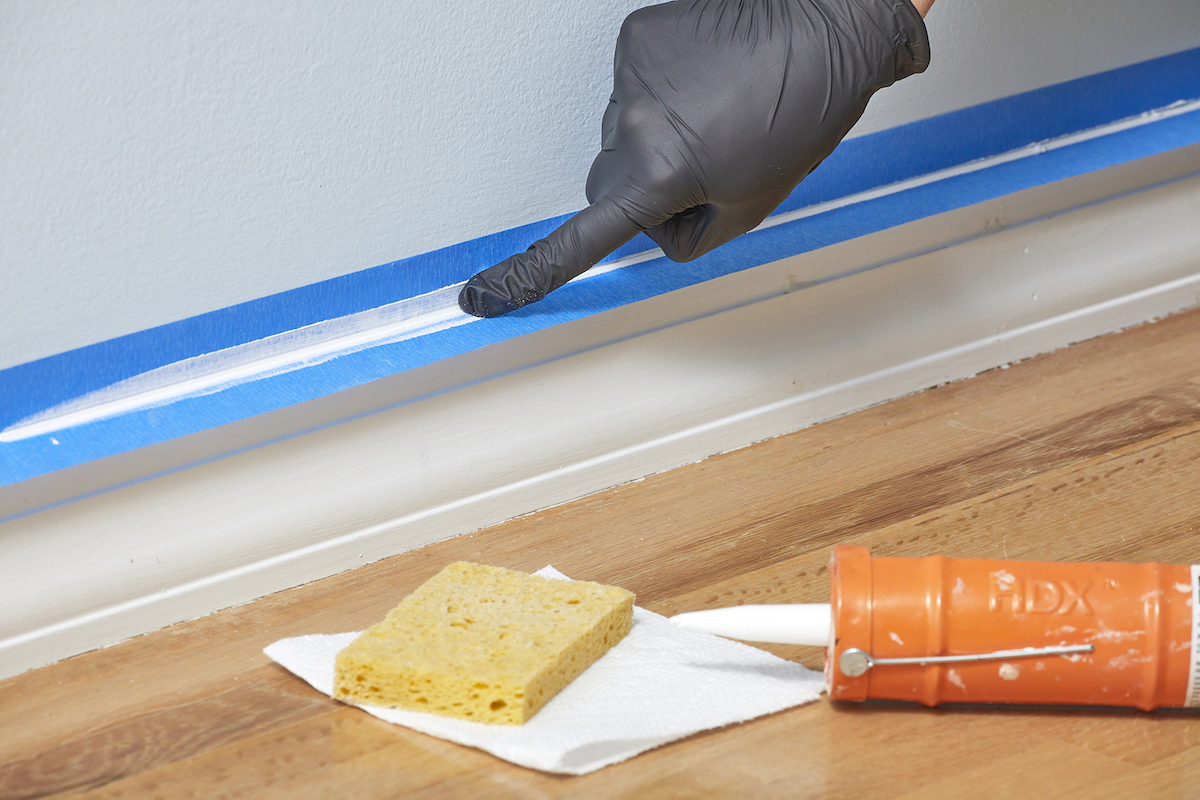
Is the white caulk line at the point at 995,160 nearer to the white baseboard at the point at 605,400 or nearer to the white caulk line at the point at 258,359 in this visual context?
the white baseboard at the point at 605,400

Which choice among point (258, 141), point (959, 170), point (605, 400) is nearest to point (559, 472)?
point (605, 400)

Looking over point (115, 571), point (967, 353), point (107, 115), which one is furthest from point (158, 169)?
point (967, 353)

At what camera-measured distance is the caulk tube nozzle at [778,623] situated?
0.70 m

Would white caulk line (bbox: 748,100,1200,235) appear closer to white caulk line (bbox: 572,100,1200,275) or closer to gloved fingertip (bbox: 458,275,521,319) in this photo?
white caulk line (bbox: 572,100,1200,275)

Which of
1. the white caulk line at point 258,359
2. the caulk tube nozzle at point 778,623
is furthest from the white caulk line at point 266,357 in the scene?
the caulk tube nozzle at point 778,623

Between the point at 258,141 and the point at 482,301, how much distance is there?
23cm

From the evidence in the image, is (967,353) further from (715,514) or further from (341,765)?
(341,765)

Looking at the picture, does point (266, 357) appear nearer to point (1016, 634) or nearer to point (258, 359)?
point (258, 359)

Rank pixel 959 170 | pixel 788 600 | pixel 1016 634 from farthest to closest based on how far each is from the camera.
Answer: pixel 959 170 < pixel 788 600 < pixel 1016 634

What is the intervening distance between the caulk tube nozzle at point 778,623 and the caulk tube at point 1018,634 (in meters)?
0.02

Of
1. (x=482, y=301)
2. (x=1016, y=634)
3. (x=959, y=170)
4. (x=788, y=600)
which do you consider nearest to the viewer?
(x=1016, y=634)

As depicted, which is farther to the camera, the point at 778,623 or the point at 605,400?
the point at 605,400

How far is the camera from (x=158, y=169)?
33.6 inches

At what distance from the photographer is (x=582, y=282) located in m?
1.07
